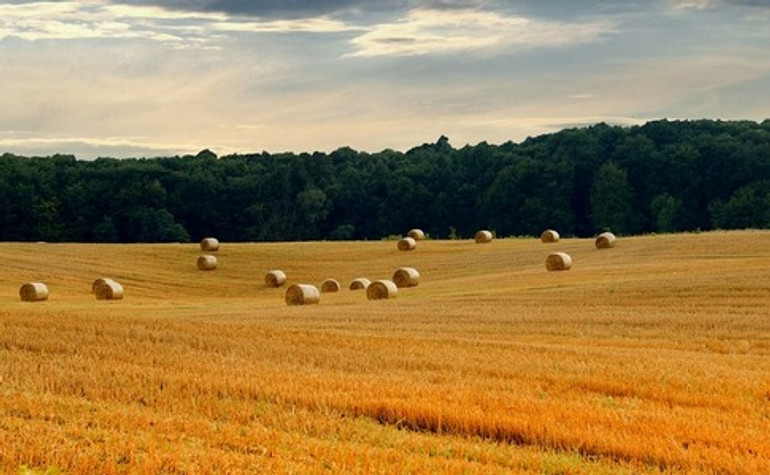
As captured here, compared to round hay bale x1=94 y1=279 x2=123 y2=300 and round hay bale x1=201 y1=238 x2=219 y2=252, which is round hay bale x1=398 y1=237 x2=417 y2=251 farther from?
round hay bale x1=94 y1=279 x2=123 y2=300

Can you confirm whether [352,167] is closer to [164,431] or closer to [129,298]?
[129,298]

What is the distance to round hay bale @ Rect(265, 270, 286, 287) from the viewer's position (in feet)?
168

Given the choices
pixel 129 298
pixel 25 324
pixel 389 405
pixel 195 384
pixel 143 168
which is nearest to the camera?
pixel 389 405

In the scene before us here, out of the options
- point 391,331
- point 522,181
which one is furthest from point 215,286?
point 522,181

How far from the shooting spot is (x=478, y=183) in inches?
4094

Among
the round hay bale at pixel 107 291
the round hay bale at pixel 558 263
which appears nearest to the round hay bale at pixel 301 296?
the round hay bale at pixel 107 291

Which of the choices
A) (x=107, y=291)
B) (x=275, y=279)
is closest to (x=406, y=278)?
(x=275, y=279)

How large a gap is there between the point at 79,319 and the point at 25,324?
1.11 metres

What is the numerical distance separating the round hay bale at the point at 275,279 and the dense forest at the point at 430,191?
131 ft

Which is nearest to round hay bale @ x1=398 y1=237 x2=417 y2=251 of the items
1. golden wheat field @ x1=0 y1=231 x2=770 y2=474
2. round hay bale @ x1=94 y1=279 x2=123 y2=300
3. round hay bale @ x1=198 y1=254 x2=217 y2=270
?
round hay bale @ x1=198 y1=254 x2=217 y2=270

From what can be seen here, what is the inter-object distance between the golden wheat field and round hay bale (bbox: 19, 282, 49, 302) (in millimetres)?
9880

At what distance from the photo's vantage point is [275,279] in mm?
51125

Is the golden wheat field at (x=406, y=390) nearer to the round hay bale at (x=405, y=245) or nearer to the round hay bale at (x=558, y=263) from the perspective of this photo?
the round hay bale at (x=558, y=263)

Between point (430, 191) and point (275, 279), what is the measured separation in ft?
175
